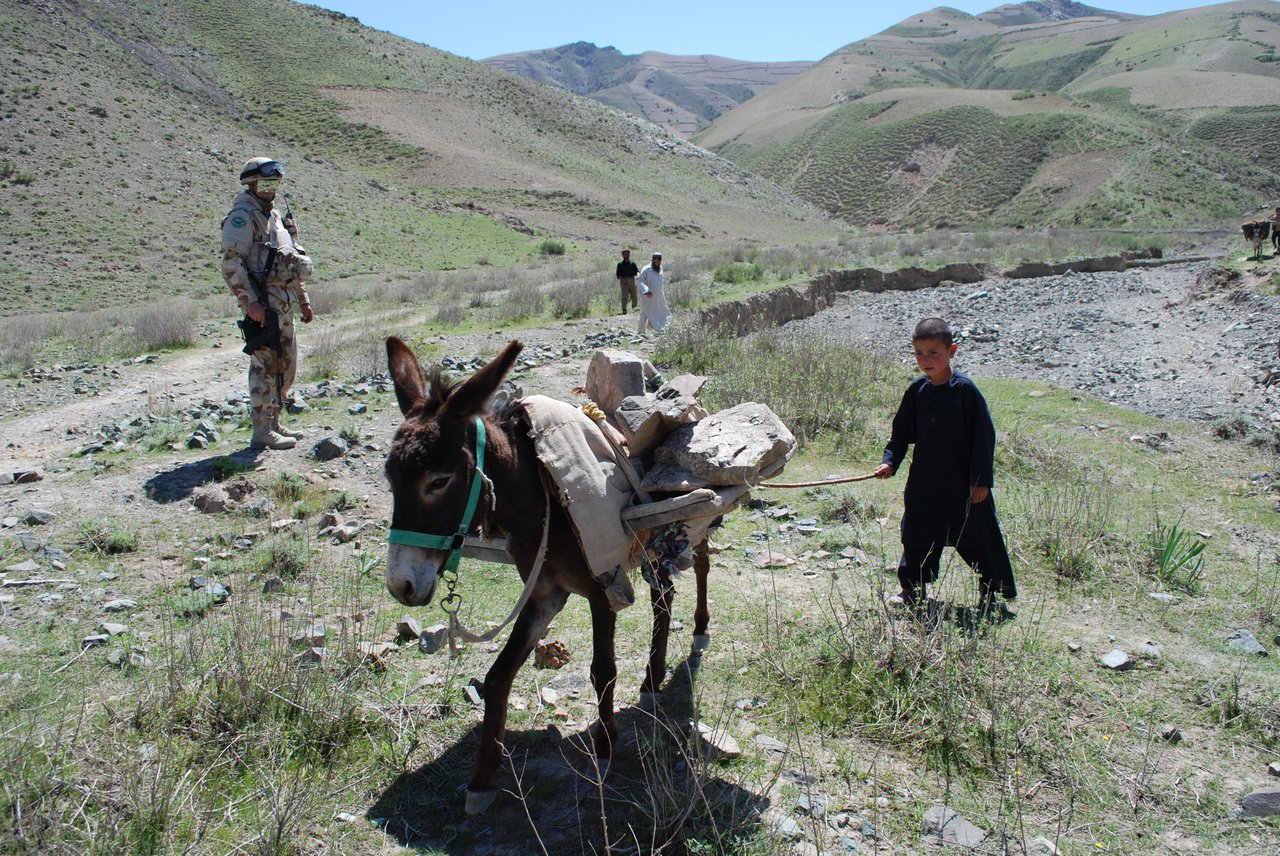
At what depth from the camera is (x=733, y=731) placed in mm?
3846

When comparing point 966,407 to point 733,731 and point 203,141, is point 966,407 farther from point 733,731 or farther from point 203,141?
→ point 203,141

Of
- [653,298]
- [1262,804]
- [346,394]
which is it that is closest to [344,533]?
[346,394]

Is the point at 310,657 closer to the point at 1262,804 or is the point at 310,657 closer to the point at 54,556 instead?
the point at 54,556

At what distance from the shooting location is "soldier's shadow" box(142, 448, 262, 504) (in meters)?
6.51

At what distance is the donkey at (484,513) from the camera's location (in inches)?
114

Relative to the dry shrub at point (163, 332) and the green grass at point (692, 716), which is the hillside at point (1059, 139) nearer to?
the dry shrub at point (163, 332)

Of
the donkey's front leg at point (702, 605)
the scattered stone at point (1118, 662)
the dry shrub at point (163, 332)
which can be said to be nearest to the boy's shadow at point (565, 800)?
the donkey's front leg at point (702, 605)

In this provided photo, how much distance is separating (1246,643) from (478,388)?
4.69 metres

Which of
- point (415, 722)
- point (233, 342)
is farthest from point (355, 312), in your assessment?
point (415, 722)

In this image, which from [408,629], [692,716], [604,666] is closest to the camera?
[604,666]

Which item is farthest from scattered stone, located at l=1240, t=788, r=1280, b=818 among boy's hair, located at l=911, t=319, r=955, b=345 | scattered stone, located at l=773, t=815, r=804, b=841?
boy's hair, located at l=911, t=319, r=955, b=345

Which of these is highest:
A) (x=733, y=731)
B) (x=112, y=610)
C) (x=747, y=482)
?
(x=747, y=482)

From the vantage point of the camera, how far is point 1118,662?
14.2 feet

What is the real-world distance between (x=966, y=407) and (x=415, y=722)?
349 cm
